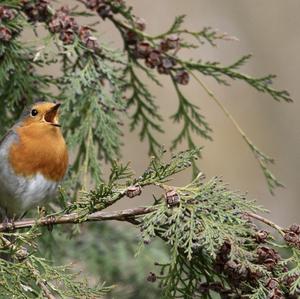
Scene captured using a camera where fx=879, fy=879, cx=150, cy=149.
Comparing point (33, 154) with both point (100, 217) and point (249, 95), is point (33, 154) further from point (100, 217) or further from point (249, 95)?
point (249, 95)

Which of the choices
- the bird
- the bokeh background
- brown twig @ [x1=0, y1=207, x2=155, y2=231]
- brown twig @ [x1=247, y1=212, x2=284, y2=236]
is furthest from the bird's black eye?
the bokeh background

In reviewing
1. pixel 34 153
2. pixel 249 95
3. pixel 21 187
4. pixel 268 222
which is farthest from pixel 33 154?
pixel 249 95

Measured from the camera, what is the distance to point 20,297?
85.1 inches

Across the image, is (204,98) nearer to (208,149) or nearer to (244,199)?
(208,149)

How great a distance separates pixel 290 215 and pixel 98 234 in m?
3.87

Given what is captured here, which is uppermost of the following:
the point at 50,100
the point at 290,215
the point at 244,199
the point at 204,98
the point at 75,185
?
the point at 244,199

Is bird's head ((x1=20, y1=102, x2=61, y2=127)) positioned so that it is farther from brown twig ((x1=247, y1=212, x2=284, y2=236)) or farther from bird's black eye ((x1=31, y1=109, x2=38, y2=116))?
brown twig ((x1=247, y1=212, x2=284, y2=236))

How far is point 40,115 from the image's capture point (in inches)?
123

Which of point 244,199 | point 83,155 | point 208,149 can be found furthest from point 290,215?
point 244,199

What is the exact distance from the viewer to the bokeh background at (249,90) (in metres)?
8.14

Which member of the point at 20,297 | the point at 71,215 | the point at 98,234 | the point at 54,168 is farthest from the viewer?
the point at 98,234

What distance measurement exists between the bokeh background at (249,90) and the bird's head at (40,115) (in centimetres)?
482

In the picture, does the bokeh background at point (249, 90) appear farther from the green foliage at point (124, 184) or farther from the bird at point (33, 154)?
the bird at point (33, 154)

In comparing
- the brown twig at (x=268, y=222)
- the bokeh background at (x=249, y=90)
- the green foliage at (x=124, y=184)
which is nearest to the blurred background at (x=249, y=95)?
the bokeh background at (x=249, y=90)
